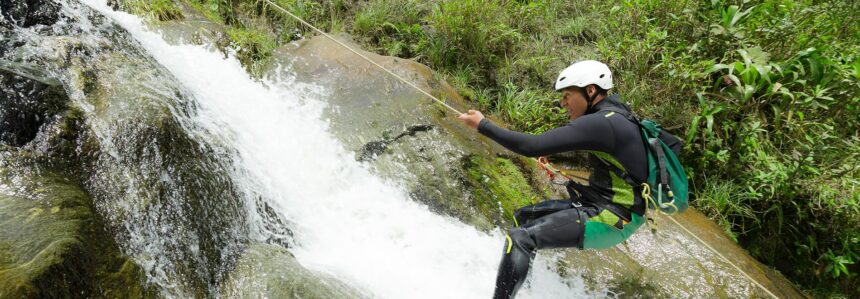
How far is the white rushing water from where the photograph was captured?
456cm

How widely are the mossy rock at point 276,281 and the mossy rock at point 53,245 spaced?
0.66m

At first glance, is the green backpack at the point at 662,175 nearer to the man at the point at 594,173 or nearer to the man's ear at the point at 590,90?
the man at the point at 594,173

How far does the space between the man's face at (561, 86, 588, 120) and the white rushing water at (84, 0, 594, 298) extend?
190 cm

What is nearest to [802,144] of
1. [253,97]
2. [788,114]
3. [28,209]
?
[788,114]

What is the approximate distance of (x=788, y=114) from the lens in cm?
583

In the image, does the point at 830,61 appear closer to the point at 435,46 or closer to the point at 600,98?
the point at 600,98

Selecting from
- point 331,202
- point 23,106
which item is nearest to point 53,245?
point 23,106

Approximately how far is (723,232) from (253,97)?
6.38 m

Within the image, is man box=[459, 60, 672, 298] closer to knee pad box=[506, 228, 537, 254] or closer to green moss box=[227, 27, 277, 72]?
knee pad box=[506, 228, 537, 254]

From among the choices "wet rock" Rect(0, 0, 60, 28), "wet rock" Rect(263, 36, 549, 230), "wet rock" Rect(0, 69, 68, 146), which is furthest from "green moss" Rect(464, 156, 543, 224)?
"wet rock" Rect(0, 0, 60, 28)

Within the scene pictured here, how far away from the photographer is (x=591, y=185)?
150 inches

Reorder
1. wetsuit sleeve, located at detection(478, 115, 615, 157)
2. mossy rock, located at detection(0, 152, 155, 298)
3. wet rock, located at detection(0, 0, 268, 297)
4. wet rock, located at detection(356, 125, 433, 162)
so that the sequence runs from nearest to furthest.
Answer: mossy rock, located at detection(0, 152, 155, 298) → wetsuit sleeve, located at detection(478, 115, 615, 157) → wet rock, located at detection(0, 0, 268, 297) → wet rock, located at detection(356, 125, 433, 162)

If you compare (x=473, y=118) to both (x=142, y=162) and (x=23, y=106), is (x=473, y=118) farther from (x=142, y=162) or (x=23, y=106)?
(x=23, y=106)

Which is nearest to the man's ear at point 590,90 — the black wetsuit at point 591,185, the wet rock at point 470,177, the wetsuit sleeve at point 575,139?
the black wetsuit at point 591,185
